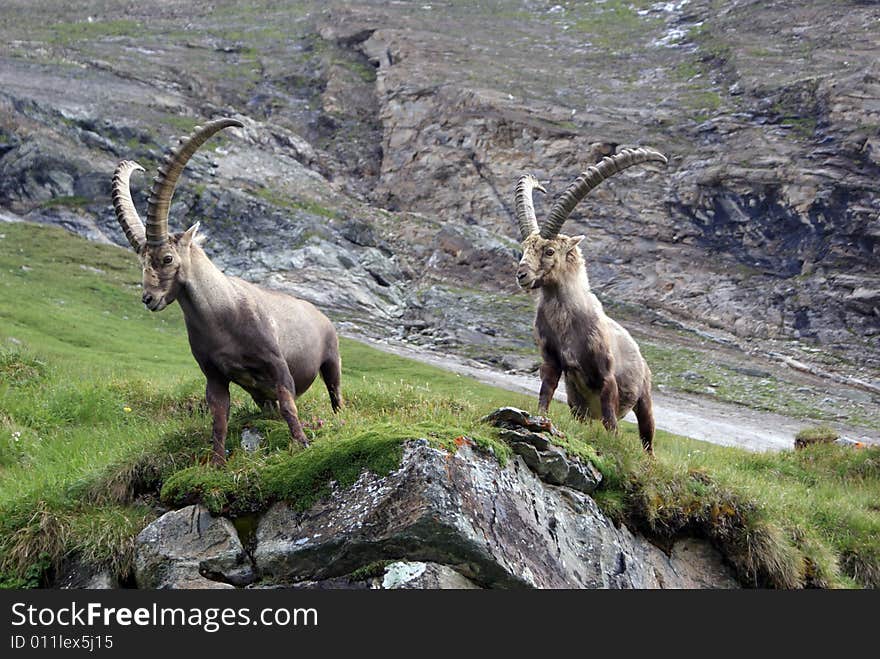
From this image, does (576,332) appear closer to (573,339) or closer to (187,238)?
(573,339)

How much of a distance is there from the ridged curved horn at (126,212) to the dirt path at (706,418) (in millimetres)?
39394

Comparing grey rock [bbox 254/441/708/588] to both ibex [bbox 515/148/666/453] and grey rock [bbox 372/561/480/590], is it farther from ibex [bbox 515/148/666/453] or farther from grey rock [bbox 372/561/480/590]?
ibex [bbox 515/148/666/453]

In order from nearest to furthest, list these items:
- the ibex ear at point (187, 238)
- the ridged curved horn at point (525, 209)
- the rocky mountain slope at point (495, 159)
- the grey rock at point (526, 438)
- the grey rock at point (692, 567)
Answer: the grey rock at point (526, 438), the grey rock at point (692, 567), the ibex ear at point (187, 238), the ridged curved horn at point (525, 209), the rocky mountain slope at point (495, 159)

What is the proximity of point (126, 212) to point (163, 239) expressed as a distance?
107cm

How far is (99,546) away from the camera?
31.8 ft

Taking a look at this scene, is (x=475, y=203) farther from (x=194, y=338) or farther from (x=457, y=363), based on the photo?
(x=194, y=338)

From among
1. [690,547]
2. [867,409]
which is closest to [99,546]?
[690,547]

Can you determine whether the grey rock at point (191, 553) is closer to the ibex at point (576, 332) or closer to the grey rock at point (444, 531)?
the grey rock at point (444, 531)

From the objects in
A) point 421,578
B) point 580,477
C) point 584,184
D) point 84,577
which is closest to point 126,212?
point 84,577

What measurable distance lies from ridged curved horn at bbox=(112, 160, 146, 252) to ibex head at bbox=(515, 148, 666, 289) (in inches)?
221

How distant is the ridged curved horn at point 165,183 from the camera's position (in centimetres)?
1109

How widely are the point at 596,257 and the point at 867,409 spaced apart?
37829mm

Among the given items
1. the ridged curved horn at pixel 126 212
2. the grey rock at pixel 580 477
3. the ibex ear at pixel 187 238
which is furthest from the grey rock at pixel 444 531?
the ridged curved horn at pixel 126 212

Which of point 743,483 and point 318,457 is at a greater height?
point 318,457
